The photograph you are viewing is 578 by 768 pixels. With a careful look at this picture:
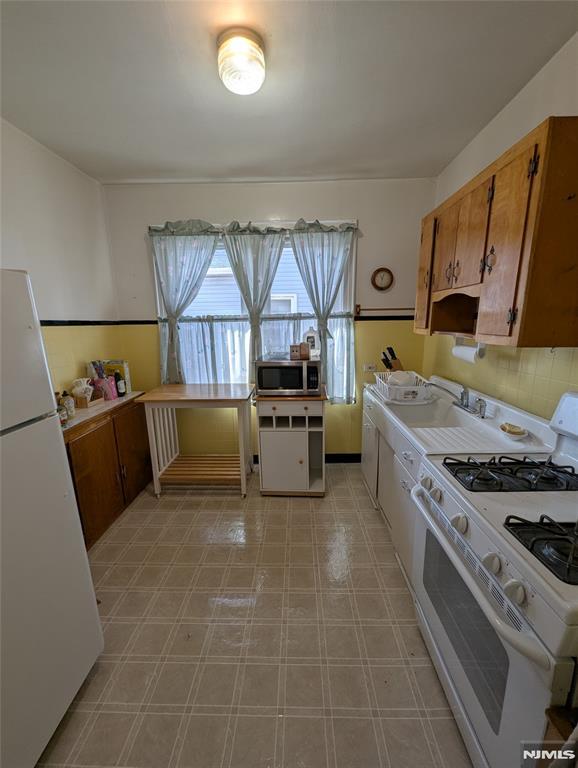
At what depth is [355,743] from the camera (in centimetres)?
112

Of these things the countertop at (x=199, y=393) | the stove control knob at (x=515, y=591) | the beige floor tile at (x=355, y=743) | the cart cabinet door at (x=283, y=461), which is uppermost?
the countertop at (x=199, y=393)

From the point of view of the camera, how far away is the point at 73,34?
1.30 meters

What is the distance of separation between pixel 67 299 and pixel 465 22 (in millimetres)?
2793

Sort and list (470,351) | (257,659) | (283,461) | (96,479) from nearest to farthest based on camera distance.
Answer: (257,659) < (470,351) < (96,479) < (283,461)

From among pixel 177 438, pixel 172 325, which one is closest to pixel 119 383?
pixel 172 325

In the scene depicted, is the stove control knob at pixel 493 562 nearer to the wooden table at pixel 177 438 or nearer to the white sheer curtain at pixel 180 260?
the wooden table at pixel 177 438

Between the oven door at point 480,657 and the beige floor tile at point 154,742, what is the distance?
1044 mm

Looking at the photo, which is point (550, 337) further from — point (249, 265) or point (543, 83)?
point (249, 265)

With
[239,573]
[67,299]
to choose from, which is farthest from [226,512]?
[67,299]

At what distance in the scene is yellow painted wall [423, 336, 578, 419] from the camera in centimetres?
142

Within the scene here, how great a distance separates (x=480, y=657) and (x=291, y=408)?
171cm

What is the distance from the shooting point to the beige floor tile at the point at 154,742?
108 cm

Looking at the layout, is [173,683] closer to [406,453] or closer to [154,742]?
[154,742]

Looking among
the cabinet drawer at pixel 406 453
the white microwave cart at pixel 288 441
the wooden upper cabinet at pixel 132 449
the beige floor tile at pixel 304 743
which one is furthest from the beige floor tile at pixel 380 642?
the wooden upper cabinet at pixel 132 449
